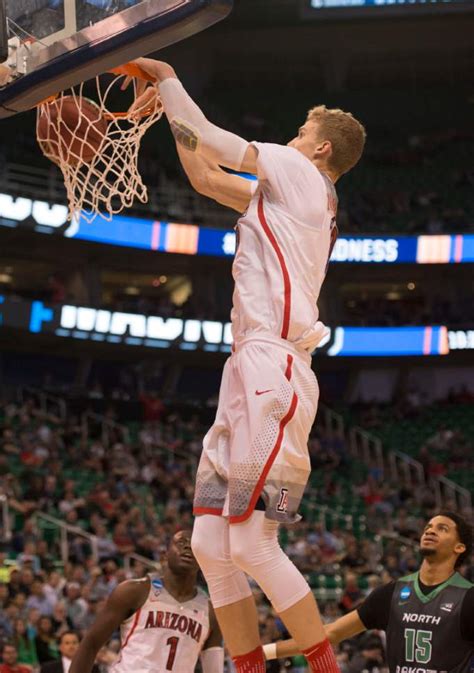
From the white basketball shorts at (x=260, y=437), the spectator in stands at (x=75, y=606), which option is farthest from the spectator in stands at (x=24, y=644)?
the white basketball shorts at (x=260, y=437)

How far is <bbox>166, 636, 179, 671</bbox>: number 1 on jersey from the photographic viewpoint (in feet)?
20.0

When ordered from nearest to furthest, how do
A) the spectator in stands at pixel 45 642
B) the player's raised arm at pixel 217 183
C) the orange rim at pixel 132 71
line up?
the player's raised arm at pixel 217 183 < the orange rim at pixel 132 71 < the spectator in stands at pixel 45 642

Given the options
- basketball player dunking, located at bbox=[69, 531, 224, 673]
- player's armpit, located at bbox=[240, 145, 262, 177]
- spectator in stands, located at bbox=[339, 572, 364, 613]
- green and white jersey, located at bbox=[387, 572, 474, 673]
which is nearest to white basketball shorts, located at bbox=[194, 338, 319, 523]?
player's armpit, located at bbox=[240, 145, 262, 177]

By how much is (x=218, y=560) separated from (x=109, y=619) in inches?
85.7

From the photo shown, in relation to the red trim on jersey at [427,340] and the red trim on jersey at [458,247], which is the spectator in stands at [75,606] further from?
the red trim on jersey at [458,247]

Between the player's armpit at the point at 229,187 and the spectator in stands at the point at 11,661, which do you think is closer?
the player's armpit at the point at 229,187

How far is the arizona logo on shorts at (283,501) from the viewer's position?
385 centimetres

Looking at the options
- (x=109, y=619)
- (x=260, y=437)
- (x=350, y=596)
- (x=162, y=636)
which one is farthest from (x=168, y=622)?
(x=350, y=596)

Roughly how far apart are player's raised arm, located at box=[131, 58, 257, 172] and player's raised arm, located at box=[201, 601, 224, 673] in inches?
120

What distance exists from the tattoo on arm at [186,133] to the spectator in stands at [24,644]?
776 centimetres

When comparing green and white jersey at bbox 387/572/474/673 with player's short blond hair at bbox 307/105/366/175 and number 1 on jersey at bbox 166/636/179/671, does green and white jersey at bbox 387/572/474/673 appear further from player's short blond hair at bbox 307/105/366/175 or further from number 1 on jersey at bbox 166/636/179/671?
player's short blond hair at bbox 307/105/366/175

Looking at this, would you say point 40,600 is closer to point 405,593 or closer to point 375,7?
point 405,593

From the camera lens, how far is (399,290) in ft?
103

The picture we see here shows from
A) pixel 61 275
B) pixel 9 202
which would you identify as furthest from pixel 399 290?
pixel 9 202
